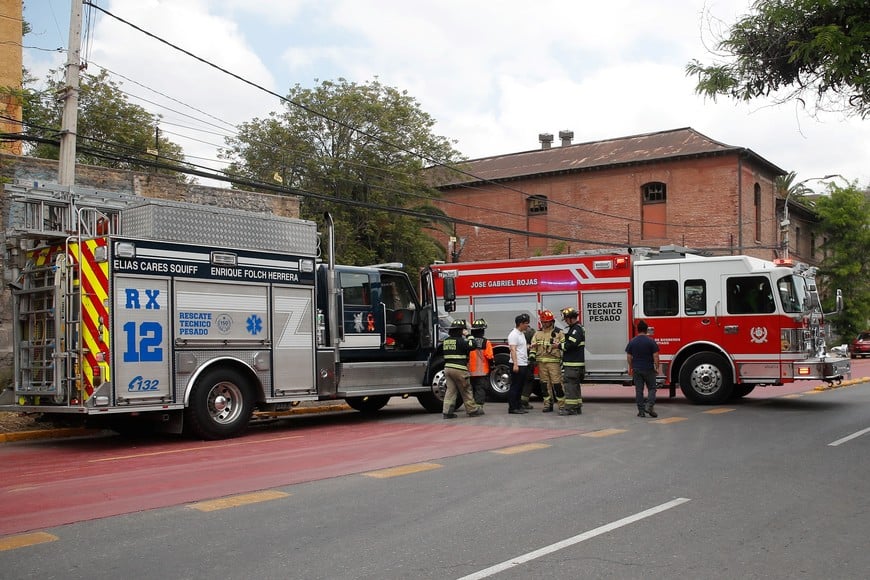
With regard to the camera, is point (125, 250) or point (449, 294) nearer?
point (125, 250)

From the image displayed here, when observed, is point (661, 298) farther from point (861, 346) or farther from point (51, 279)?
point (861, 346)

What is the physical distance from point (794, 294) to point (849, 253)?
3512cm

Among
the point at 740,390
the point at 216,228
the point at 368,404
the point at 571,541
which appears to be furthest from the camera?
the point at 740,390

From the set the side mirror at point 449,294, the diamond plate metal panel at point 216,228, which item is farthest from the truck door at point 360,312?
the side mirror at point 449,294

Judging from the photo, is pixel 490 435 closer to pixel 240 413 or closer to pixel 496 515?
pixel 240 413

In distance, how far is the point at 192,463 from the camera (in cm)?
977

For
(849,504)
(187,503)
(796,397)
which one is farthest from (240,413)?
(796,397)

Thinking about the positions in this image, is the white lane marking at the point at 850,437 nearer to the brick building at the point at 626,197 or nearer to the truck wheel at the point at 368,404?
the truck wheel at the point at 368,404

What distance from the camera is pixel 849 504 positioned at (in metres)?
7.10

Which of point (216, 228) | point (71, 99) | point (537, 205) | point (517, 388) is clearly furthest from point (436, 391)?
point (537, 205)

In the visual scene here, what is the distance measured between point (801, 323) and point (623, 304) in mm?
3261

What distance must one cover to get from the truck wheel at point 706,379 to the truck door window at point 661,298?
101cm

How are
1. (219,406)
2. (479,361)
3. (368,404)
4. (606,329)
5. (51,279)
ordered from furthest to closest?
(606,329), (368,404), (479,361), (219,406), (51,279)

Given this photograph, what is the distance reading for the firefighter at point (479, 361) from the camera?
14453mm
